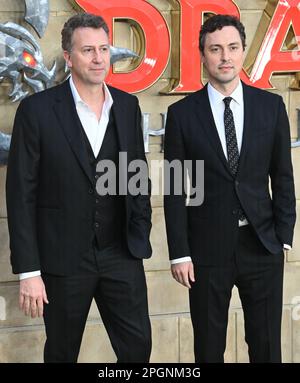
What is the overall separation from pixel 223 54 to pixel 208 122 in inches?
13.1

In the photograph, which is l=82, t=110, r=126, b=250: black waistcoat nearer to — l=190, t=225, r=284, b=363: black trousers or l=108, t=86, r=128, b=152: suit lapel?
l=108, t=86, r=128, b=152: suit lapel

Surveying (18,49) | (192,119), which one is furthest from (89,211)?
(18,49)

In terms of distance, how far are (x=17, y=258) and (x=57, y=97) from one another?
0.78 metres

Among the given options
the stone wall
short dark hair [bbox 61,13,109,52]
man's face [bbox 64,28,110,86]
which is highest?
short dark hair [bbox 61,13,109,52]

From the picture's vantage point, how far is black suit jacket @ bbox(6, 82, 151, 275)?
3996mm

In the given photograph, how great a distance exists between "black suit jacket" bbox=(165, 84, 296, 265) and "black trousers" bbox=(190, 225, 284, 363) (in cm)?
5

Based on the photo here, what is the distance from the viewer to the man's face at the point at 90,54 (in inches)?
158

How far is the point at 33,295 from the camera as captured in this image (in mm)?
3992

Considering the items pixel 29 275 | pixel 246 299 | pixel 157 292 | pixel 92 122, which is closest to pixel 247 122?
pixel 92 122

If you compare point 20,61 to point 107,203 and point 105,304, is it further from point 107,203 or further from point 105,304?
point 105,304

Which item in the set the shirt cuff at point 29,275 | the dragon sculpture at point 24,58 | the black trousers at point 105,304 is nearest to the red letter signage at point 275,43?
the dragon sculpture at point 24,58

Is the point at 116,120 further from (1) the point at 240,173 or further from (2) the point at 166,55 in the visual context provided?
(2) the point at 166,55

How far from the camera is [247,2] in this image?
17.9 ft

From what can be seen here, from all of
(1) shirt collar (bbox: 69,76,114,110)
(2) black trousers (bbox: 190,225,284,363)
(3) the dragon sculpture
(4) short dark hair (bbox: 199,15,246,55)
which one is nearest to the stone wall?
(3) the dragon sculpture
